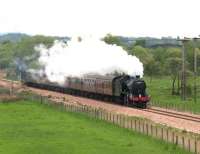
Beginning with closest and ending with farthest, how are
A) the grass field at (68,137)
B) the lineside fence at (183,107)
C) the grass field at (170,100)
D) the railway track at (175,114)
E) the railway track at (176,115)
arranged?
the grass field at (68,137), the railway track at (176,115), the railway track at (175,114), the lineside fence at (183,107), the grass field at (170,100)

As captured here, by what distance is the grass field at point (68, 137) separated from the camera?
34281mm

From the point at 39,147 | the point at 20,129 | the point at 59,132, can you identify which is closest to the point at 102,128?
the point at 59,132

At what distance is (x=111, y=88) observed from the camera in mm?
64625

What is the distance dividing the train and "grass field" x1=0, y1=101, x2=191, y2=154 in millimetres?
8001

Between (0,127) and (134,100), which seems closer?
(0,127)

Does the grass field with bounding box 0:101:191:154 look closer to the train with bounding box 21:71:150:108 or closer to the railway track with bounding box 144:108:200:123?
the railway track with bounding box 144:108:200:123

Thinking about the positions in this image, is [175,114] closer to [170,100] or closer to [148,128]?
[148,128]

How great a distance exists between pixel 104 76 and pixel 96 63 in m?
5.32

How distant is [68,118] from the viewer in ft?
171

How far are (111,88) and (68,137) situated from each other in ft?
83.5

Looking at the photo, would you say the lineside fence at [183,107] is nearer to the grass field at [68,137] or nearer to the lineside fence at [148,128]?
the lineside fence at [148,128]

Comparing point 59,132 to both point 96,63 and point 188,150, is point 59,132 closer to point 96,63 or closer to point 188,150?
point 188,150

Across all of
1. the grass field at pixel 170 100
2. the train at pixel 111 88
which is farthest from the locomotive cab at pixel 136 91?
the grass field at pixel 170 100

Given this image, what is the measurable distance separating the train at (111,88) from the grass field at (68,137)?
800 cm
